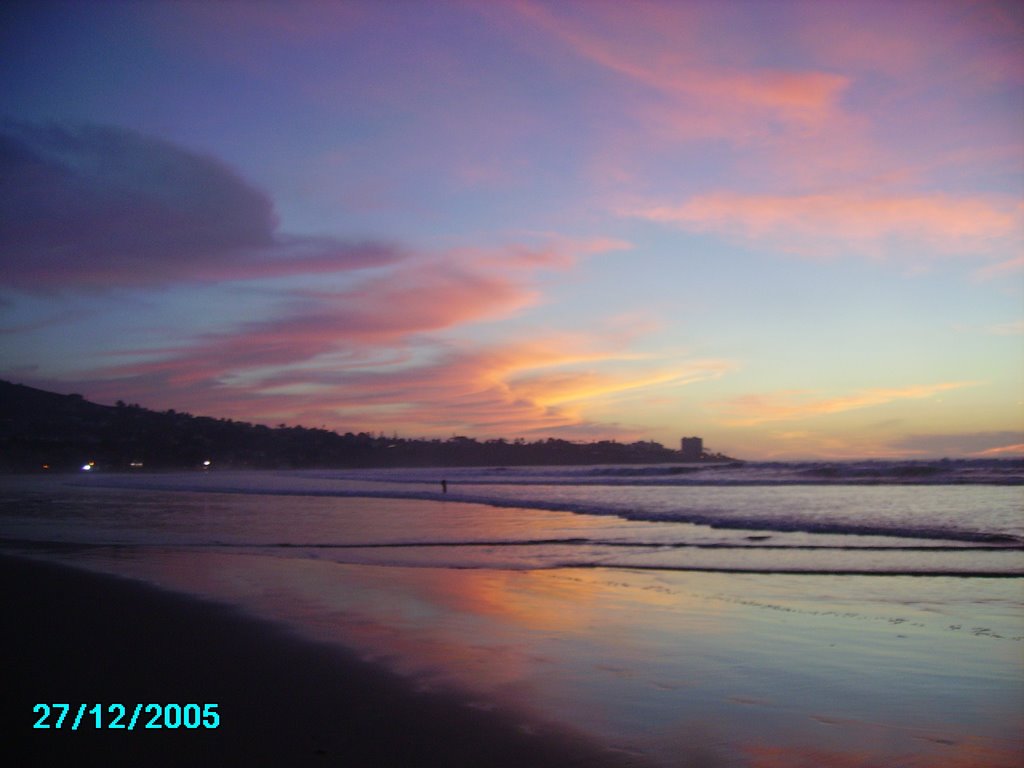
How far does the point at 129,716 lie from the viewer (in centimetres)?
507

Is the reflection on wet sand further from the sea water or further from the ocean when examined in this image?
the sea water

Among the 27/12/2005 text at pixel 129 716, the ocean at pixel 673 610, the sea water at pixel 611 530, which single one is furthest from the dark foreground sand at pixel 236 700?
the sea water at pixel 611 530

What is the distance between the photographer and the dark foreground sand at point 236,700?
4.51m

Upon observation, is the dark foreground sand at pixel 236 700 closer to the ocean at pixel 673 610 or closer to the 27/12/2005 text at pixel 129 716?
the 27/12/2005 text at pixel 129 716

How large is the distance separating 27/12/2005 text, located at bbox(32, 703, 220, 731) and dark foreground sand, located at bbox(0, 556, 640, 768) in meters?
0.06

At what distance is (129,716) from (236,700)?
0.69m

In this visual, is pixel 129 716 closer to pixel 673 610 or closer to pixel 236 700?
pixel 236 700

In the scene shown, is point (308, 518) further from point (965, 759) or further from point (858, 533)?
point (965, 759)

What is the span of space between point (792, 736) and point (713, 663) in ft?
5.91

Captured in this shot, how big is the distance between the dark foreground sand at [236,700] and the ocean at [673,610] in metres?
0.43

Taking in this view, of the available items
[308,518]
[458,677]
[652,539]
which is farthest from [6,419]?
[458,677]

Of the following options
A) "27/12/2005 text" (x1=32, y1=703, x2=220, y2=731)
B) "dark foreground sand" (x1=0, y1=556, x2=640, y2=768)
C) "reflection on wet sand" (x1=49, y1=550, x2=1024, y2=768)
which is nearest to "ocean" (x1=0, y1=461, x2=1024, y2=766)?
"reflection on wet sand" (x1=49, y1=550, x2=1024, y2=768)

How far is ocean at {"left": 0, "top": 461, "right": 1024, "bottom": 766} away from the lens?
536 centimetres

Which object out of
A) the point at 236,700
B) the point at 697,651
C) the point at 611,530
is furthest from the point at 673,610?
the point at 611,530
